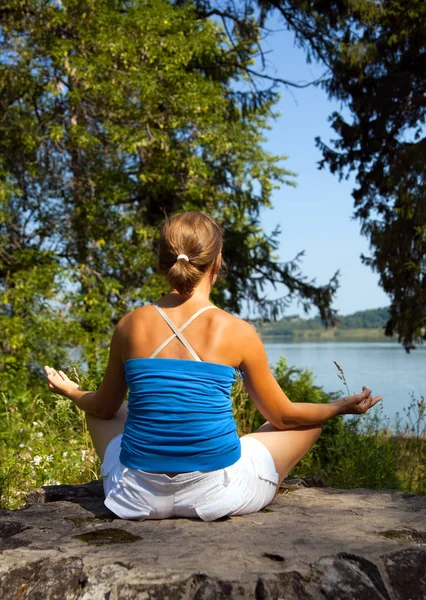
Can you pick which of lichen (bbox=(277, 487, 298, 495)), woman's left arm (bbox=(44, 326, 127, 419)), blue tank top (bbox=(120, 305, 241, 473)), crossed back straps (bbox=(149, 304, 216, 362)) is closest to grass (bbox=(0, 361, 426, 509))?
lichen (bbox=(277, 487, 298, 495))

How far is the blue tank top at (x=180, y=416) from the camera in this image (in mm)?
2814

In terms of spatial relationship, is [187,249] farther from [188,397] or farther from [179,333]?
[188,397]

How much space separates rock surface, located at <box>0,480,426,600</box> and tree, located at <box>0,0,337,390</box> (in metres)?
6.29

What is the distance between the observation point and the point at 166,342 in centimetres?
288

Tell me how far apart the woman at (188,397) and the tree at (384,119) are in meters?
7.78

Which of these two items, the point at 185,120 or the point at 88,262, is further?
the point at 88,262

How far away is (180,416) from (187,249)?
0.70m

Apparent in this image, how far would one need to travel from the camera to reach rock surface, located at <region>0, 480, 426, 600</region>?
225 cm

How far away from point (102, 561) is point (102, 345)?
7989 millimetres

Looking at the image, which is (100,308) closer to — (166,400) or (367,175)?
(367,175)

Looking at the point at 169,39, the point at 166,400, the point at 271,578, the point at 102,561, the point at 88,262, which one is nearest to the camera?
the point at 271,578

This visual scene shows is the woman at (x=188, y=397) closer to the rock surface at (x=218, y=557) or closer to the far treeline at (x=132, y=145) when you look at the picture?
the rock surface at (x=218, y=557)

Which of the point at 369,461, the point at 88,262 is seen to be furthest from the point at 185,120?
the point at 369,461

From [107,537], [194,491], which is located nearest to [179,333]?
[194,491]
